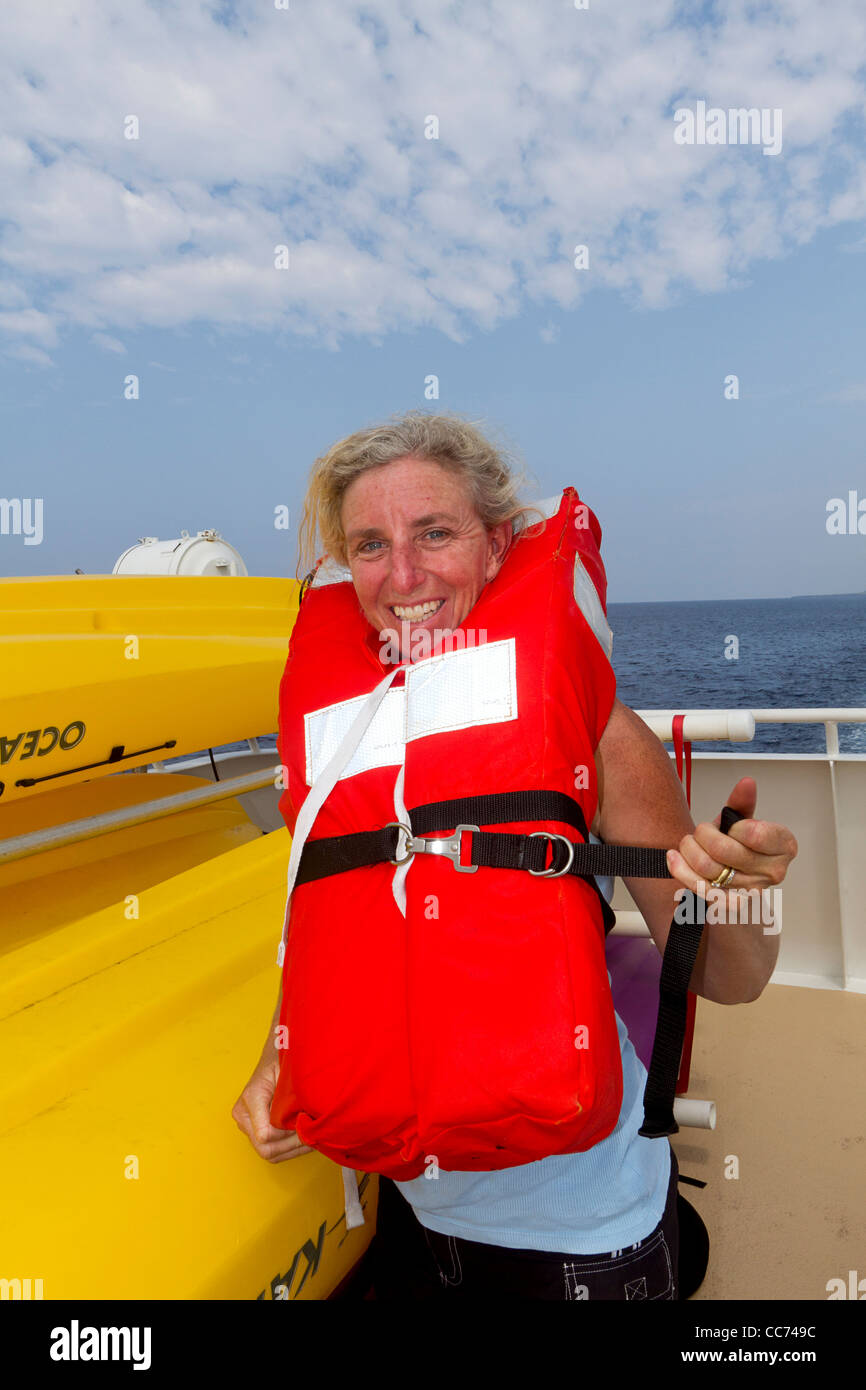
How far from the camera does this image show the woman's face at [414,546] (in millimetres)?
1496

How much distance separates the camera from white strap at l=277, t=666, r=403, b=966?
4.65 feet

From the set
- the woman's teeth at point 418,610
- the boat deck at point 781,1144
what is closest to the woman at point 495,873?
the woman's teeth at point 418,610

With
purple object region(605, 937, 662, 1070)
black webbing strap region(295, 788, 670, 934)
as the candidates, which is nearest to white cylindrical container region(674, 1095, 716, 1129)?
purple object region(605, 937, 662, 1070)

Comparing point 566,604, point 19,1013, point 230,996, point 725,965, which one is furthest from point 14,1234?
point 566,604

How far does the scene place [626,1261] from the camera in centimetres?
134

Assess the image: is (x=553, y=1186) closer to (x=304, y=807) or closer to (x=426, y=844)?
(x=426, y=844)

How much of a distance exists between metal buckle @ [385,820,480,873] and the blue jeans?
65cm

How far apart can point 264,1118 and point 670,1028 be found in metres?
0.67

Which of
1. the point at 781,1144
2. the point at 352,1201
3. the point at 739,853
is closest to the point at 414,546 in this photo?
the point at 739,853

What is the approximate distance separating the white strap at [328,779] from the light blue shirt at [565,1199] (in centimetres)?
54

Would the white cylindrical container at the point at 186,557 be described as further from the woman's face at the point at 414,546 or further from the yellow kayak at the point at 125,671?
the woman's face at the point at 414,546
